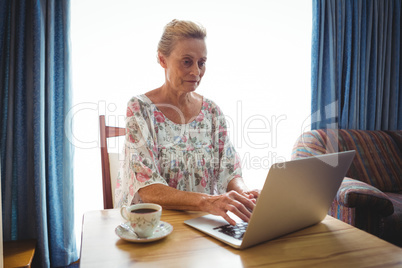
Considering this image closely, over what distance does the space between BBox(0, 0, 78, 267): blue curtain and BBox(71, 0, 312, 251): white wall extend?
0.15 meters

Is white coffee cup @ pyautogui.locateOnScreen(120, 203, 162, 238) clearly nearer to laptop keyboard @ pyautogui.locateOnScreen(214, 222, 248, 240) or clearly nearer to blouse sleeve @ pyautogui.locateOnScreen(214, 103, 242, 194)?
laptop keyboard @ pyautogui.locateOnScreen(214, 222, 248, 240)

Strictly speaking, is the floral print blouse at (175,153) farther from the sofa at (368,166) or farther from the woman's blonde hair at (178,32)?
the sofa at (368,166)

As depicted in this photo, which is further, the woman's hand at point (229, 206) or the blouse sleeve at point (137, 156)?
the blouse sleeve at point (137, 156)

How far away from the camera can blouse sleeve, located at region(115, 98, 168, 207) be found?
1.04m

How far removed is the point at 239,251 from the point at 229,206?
0.55 ft

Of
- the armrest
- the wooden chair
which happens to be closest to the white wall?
the wooden chair

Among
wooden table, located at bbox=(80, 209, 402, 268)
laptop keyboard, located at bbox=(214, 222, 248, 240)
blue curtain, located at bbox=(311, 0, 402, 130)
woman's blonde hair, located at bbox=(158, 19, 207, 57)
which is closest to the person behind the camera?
wooden table, located at bbox=(80, 209, 402, 268)

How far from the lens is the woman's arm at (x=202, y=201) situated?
78cm

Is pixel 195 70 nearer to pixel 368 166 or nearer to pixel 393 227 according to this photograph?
pixel 393 227

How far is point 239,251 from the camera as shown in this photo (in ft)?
2.04

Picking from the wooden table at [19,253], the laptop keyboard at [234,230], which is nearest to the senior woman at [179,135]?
the laptop keyboard at [234,230]

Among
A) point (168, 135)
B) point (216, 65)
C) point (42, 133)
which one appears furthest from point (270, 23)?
point (42, 133)

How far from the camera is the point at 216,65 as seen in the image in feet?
8.07

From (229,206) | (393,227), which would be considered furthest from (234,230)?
(393,227)
